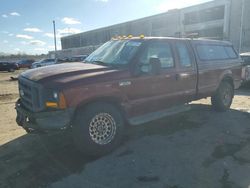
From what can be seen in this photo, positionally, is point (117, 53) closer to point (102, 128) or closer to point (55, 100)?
point (102, 128)

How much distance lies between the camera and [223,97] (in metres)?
7.62

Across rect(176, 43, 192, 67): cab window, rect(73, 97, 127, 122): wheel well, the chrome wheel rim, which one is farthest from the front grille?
rect(176, 43, 192, 67): cab window

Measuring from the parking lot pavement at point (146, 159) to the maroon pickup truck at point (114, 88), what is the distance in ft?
1.45

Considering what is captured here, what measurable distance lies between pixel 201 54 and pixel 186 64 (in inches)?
30.3

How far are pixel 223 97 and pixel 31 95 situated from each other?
5.37 meters

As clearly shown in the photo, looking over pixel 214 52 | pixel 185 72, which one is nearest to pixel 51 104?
pixel 185 72

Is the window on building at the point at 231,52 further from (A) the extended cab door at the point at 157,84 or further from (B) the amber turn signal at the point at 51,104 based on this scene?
(B) the amber turn signal at the point at 51,104

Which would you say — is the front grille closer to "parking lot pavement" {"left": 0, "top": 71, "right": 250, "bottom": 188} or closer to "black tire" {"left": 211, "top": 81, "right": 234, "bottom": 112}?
"parking lot pavement" {"left": 0, "top": 71, "right": 250, "bottom": 188}

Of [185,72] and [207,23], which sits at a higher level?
[207,23]

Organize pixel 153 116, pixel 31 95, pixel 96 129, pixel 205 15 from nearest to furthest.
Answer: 1. pixel 31 95
2. pixel 96 129
3. pixel 153 116
4. pixel 205 15

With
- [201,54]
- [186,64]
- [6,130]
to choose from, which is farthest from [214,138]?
[6,130]

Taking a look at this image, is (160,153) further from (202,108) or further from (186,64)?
(202,108)

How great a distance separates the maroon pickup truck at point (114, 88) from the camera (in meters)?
4.19

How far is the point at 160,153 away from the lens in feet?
15.6
